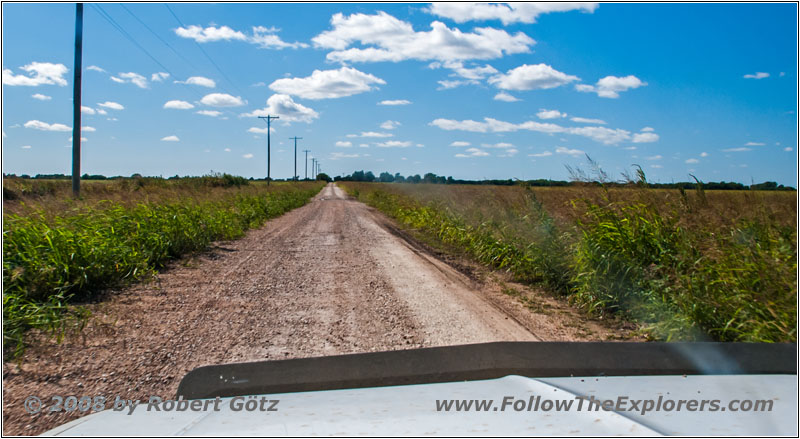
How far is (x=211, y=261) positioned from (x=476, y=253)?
4.96 metres

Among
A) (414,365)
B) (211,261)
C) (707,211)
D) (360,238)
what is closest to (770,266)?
(707,211)

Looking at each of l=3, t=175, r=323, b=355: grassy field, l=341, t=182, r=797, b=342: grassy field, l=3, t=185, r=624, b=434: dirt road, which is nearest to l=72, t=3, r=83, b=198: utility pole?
l=3, t=175, r=323, b=355: grassy field

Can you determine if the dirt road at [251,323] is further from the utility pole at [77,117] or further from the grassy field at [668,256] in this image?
the utility pole at [77,117]

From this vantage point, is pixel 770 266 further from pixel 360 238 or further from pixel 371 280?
pixel 360 238

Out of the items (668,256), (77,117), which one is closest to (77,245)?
(668,256)

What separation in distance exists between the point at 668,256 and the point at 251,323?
4437 millimetres

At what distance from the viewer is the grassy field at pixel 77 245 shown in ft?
17.1

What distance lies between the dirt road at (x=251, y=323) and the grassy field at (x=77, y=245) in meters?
0.36

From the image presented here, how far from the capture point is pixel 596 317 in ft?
19.5

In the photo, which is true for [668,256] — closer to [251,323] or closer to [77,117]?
[251,323]

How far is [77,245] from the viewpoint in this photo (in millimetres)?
6727

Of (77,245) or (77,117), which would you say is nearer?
(77,245)

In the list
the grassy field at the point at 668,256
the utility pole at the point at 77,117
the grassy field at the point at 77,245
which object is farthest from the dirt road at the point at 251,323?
A: the utility pole at the point at 77,117

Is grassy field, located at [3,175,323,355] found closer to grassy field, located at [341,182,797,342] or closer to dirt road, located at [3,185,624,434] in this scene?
dirt road, located at [3,185,624,434]
